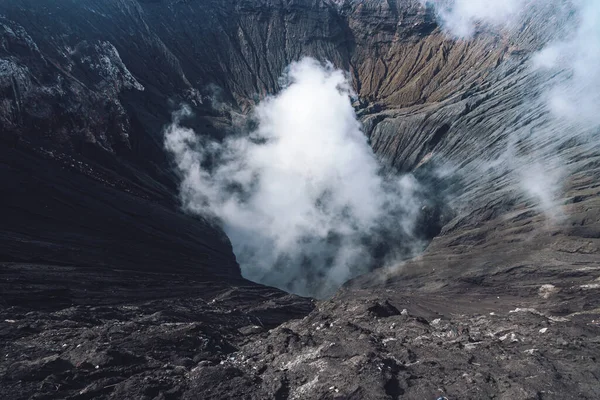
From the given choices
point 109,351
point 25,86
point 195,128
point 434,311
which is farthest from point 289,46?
point 109,351

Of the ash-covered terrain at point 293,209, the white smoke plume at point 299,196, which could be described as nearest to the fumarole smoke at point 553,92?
the ash-covered terrain at point 293,209

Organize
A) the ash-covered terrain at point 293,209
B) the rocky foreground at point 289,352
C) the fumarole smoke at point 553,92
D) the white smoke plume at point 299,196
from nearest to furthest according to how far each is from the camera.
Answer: the rocky foreground at point 289,352 → the ash-covered terrain at point 293,209 → the fumarole smoke at point 553,92 → the white smoke plume at point 299,196

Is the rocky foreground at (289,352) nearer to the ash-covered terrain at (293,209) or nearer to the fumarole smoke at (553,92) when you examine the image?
the ash-covered terrain at (293,209)

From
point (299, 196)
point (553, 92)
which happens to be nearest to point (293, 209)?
point (299, 196)

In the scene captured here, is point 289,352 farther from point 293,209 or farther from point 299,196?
point 299,196

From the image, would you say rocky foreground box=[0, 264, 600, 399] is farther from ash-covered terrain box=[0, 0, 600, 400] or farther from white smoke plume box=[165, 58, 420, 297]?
white smoke plume box=[165, 58, 420, 297]

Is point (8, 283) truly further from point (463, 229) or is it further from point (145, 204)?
point (463, 229)
